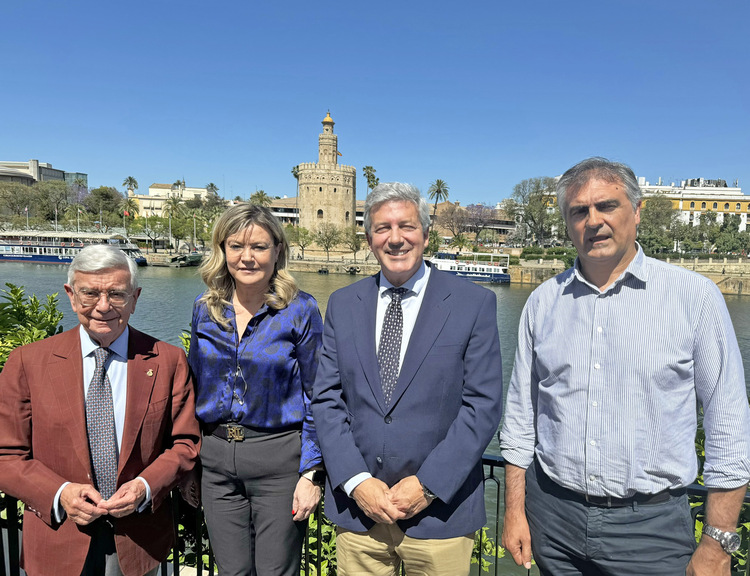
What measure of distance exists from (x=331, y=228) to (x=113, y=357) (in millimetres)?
66002

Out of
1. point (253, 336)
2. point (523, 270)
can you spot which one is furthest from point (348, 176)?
point (253, 336)

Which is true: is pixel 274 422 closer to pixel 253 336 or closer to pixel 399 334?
pixel 253 336

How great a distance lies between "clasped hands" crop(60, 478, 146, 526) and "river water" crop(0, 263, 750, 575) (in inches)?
267

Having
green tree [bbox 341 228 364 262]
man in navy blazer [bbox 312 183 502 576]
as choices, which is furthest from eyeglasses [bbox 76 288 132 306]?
green tree [bbox 341 228 364 262]

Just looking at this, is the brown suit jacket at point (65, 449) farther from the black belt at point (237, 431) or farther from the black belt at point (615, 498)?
the black belt at point (615, 498)

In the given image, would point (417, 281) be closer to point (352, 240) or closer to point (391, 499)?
point (391, 499)

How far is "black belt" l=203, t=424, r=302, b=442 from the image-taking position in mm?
2357

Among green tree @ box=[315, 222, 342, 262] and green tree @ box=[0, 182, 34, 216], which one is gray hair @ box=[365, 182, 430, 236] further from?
green tree @ box=[0, 182, 34, 216]

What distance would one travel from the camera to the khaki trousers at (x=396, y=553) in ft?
6.98

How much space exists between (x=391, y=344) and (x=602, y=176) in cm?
114

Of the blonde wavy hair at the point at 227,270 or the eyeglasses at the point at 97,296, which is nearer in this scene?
the eyeglasses at the point at 97,296

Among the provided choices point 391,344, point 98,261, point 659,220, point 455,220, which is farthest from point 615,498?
point 455,220

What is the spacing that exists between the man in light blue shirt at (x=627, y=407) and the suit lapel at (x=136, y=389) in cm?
173

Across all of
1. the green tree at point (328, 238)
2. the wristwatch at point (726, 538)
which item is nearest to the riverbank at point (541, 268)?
the green tree at point (328, 238)
